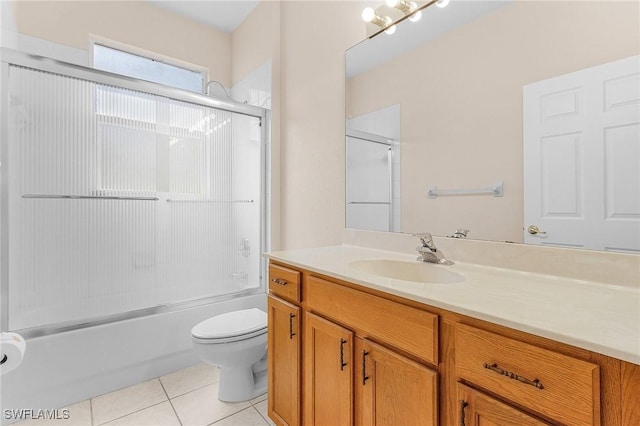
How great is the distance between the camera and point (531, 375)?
0.61 meters

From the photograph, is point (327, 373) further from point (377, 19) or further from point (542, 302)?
point (377, 19)

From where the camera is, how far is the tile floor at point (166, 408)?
5.13 ft

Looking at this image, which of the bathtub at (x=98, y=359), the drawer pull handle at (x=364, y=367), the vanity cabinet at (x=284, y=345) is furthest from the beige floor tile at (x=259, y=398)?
the drawer pull handle at (x=364, y=367)

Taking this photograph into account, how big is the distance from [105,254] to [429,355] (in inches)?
75.3

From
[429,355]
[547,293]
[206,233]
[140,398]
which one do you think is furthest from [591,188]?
[140,398]

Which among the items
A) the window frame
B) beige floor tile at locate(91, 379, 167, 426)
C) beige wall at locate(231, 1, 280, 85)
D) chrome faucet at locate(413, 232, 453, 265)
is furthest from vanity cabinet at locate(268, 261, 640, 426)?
the window frame

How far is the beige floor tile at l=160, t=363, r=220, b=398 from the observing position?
6.09 feet

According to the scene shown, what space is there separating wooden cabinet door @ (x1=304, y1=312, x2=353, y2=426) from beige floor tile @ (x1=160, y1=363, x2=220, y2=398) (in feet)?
3.23

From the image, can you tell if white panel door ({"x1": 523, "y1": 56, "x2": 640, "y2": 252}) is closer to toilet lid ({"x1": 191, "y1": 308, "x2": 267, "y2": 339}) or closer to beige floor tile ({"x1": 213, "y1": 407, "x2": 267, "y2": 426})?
toilet lid ({"x1": 191, "y1": 308, "x2": 267, "y2": 339})

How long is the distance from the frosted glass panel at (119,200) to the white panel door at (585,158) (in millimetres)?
1943

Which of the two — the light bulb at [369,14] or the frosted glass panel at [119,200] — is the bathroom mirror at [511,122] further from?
the frosted glass panel at [119,200]

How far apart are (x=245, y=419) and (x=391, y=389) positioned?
3.52 feet

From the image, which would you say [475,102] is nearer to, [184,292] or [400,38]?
[400,38]

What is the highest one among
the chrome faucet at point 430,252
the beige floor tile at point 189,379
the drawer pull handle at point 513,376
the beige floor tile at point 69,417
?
the chrome faucet at point 430,252
